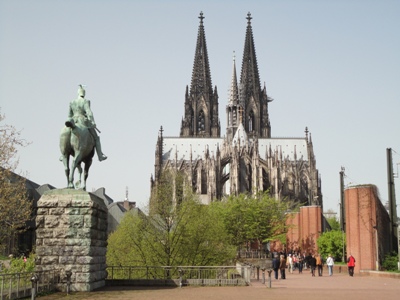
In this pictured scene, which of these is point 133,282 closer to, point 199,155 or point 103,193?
point 103,193

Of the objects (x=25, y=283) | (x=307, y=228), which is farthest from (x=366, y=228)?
(x=307, y=228)

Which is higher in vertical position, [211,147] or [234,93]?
[234,93]

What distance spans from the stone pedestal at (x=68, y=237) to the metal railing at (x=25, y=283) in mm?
464

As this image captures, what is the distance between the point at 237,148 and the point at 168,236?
7770 centimetres

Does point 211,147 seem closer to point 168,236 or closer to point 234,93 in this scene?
point 234,93

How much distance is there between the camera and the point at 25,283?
551 inches

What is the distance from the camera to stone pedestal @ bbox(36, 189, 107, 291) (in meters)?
15.5

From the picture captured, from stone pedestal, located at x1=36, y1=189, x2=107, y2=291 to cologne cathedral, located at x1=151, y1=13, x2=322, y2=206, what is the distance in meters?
77.2

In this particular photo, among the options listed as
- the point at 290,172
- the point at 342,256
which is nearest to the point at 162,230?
the point at 342,256

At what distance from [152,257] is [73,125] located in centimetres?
1203

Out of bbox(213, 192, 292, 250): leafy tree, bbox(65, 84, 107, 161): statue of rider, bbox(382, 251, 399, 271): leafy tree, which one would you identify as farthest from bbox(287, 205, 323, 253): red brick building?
bbox(65, 84, 107, 161): statue of rider

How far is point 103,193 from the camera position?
256 feet

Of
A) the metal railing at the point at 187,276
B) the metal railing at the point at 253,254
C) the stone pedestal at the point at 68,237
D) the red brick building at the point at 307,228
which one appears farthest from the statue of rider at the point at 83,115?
the red brick building at the point at 307,228

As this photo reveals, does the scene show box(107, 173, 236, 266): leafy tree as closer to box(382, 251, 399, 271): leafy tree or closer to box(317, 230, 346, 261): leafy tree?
box(382, 251, 399, 271): leafy tree
